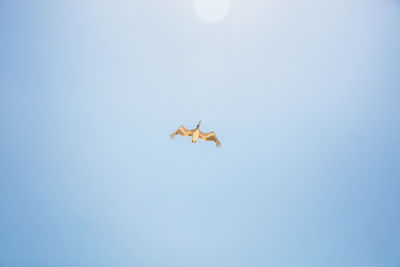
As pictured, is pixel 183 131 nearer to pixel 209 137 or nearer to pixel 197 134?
pixel 197 134

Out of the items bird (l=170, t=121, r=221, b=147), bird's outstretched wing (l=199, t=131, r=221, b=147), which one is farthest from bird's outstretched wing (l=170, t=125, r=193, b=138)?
bird's outstretched wing (l=199, t=131, r=221, b=147)

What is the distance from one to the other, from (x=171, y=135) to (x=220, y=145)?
564cm

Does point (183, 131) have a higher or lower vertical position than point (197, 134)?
lower

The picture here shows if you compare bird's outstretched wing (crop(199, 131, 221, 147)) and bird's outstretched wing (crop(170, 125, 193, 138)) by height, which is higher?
bird's outstretched wing (crop(199, 131, 221, 147))

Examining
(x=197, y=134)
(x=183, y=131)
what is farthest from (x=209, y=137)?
(x=183, y=131)

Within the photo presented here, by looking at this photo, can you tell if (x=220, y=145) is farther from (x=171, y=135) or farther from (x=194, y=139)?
(x=171, y=135)

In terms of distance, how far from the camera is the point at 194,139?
102 ft

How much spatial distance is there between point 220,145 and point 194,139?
3.14m

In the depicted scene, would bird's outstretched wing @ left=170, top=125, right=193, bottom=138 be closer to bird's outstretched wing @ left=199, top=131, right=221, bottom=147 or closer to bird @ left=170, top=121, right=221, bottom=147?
bird @ left=170, top=121, right=221, bottom=147

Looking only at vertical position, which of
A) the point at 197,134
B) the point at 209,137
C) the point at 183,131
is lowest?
the point at 183,131

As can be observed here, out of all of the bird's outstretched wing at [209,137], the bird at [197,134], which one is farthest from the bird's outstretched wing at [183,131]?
the bird's outstretched wing at [209,137]

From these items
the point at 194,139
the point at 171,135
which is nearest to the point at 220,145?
the point at 194,139

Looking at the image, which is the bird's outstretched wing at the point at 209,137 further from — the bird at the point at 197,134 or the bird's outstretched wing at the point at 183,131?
the bird's outstretched wing at the point at 183,131

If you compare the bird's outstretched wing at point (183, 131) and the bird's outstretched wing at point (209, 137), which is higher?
the bird's outstretched wing at point (209, 137)
